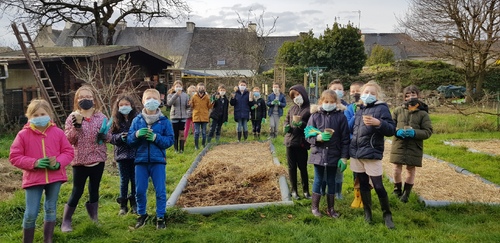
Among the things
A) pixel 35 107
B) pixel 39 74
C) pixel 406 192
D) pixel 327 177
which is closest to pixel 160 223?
pixel 35 107

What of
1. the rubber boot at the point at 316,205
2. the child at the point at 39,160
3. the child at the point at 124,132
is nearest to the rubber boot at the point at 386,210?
the rubber boot at the point at 316,205

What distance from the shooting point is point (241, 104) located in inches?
479

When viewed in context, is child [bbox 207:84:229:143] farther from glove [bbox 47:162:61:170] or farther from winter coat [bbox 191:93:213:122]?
glove [bbox 47:162:61:170]

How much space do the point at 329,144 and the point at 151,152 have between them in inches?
88.2

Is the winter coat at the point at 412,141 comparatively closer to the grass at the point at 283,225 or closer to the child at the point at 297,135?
the grass at the point at 283,225

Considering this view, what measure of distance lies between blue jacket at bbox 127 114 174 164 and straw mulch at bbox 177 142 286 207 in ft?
4.04

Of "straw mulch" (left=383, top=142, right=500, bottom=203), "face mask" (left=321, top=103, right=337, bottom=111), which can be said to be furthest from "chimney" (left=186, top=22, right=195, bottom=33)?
"face mask" (left=321, top=103, right=337, bottom=111)

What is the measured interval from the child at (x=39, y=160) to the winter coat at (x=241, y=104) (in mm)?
7815

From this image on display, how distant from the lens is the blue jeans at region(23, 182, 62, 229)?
4.38 meters

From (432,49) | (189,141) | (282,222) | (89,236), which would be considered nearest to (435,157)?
(282,222)

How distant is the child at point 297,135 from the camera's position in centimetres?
620

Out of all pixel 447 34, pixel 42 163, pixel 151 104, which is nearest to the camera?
pixel 42 163

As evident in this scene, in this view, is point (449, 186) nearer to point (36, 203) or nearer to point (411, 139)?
point (411, 139)

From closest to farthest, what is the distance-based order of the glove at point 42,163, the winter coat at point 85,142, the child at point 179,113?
the glove at point 42,163 < the winter coat at point 85,142 < the child at point 179,113
